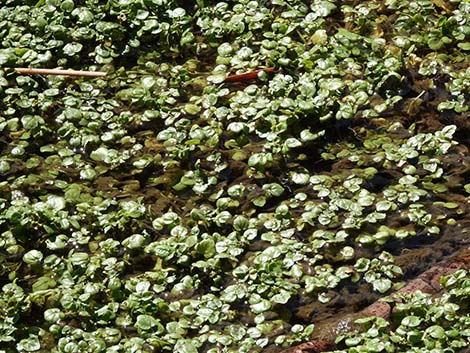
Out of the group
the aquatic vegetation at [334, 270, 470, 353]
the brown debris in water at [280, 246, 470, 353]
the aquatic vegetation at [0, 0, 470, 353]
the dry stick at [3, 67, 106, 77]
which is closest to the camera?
the aquatic vegetation at [334, 270, 470, 353]

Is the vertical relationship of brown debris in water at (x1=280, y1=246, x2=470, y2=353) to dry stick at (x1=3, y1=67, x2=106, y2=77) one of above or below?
below

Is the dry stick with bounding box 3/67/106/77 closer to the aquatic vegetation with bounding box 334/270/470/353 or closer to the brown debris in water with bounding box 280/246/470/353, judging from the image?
the brown debris in water with bounding box 280/246/470/353

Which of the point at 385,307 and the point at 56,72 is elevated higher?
the point at 56,72

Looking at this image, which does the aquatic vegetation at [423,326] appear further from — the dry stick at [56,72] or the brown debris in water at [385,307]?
the dry stick at [56,72]

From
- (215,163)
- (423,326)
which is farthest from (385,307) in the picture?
(215,163)

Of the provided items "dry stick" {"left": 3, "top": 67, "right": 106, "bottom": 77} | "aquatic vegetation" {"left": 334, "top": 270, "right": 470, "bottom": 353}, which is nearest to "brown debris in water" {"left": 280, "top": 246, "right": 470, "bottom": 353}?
"aquatic vegetation" {"left": 334, "top": 270, "right": 470, "bottom": 353}

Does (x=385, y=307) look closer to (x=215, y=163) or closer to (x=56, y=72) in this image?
(x=215, y=163)

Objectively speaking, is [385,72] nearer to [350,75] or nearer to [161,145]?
[350,75]

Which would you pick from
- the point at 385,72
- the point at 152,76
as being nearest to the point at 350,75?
the point at 385,72

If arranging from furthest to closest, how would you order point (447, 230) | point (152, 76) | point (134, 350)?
point (152, 76), point (447, 230), point (134, 350)
